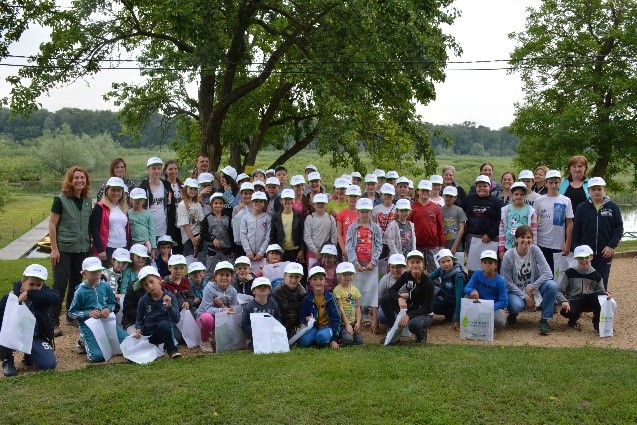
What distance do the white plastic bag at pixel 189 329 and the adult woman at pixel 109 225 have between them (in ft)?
Answer: 4.44

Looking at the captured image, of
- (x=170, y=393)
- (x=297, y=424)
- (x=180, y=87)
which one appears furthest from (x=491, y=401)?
(x=180, y=87)

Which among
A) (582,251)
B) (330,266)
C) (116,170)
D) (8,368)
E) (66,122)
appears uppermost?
(66,122)

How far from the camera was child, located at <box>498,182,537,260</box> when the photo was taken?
8.73 meters

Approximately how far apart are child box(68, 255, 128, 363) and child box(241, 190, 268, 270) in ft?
6.07

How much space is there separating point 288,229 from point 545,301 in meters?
3.24

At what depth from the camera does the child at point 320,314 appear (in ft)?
24.6

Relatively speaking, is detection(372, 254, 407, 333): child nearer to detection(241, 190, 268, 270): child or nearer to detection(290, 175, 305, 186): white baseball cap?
detection(241, 190, 268, 270): child

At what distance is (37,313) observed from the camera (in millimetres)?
6984

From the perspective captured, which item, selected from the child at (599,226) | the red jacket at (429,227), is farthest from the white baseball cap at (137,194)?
the child at (599,226)

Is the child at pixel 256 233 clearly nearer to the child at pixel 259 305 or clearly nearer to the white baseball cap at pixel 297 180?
the white baseball cap at pixel 297 180

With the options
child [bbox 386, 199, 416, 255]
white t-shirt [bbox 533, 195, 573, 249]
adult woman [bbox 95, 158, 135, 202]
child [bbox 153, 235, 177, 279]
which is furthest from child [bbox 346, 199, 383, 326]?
adult woman [bbox 95, 158, 135, 202]

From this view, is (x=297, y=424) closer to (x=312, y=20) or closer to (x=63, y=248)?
(x=63, y=248)

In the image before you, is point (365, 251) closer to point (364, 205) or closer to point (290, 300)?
point (364, 205)

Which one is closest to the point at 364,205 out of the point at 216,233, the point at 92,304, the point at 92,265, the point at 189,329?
the point at 216,233
